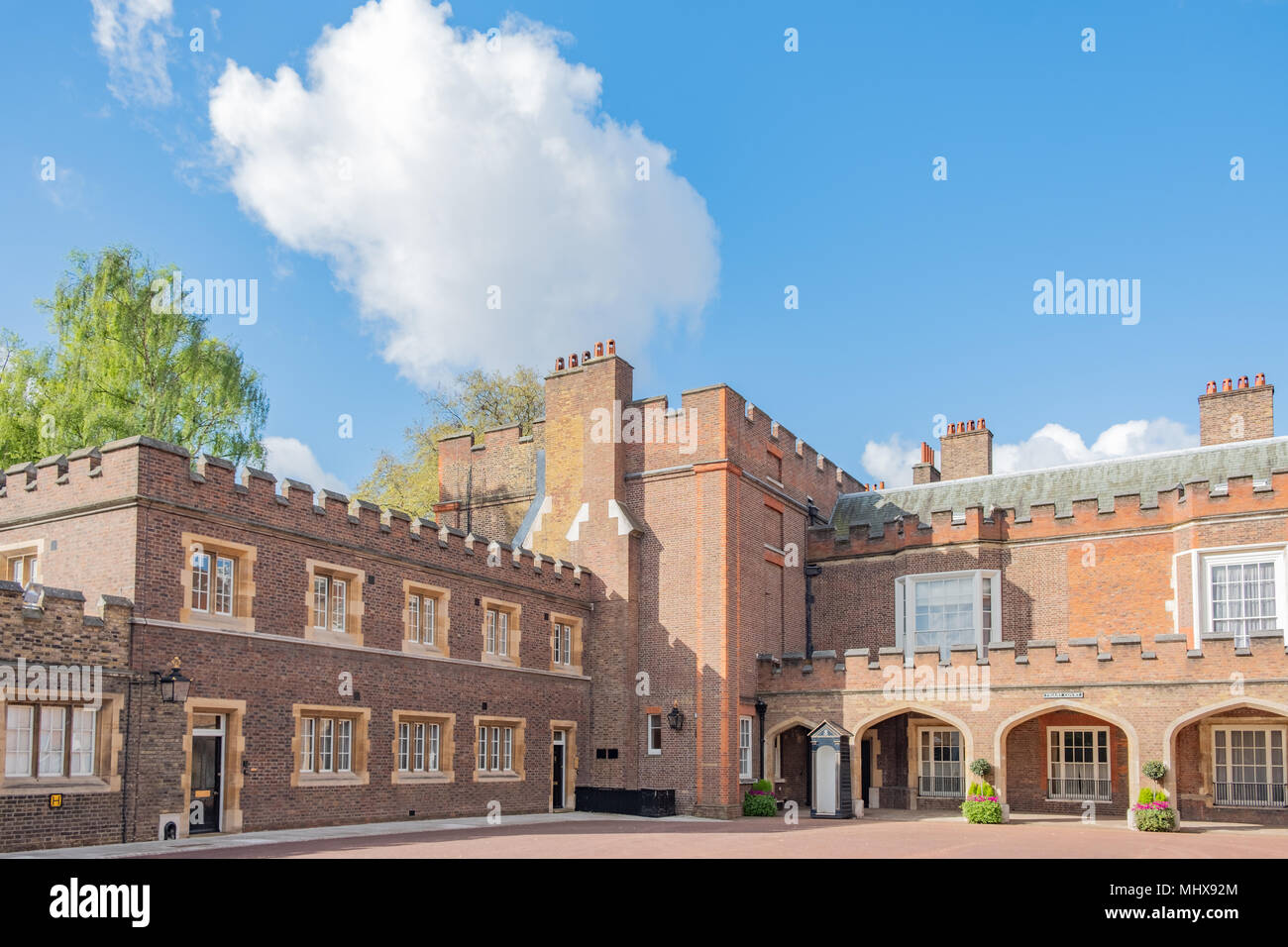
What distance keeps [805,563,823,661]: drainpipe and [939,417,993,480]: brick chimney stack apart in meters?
5.38

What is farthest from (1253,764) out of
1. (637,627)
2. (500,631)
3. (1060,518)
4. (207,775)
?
(207,775)

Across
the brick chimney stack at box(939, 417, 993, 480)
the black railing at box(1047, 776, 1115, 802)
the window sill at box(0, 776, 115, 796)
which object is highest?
the brick chimney stack at box(939, 417, 993, 480)

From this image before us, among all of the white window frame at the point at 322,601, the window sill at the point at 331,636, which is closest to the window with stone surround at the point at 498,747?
the window sill at the point at 331,636

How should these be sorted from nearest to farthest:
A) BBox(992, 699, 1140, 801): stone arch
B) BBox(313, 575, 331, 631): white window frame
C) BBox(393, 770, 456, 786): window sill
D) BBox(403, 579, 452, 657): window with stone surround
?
BBox(313, 575, 331, 631): white window frame
BBox(393, 770, 456, 786): window sill
BBox(403, 579, 452, 657): window with stone surround
BBox(992, 699, 1140, 801): stone arch

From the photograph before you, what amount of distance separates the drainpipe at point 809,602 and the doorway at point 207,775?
53.3ft

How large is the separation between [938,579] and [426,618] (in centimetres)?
1286

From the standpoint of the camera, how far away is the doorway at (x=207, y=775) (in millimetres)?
17656

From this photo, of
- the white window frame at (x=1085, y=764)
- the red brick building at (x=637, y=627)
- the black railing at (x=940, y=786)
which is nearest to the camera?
the red brick building at (x=637, y=627)

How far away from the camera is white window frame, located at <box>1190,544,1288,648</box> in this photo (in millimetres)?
24234

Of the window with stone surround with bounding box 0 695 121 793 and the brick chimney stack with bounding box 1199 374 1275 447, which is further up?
the brick chimney stack with bounding box 1199 374 1275 447

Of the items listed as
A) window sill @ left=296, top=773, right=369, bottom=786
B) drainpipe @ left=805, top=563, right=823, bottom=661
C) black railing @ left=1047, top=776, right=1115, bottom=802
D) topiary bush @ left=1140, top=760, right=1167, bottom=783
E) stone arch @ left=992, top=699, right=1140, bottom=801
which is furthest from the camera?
drainpipe @ left=805, top=563, right=823, bottom=661

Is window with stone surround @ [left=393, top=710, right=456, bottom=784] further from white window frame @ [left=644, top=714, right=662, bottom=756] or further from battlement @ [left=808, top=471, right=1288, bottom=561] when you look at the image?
battlement @ [left=808, top=471, right=1288, bottom=561]

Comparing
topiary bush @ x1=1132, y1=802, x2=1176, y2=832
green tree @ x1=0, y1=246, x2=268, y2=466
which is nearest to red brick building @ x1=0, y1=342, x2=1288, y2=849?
topiary bush @ x1=1132, y1=802, x2=1176, y2=832

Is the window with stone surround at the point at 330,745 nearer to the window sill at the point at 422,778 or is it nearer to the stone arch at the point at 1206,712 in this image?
the window sill at the point at 422,778
